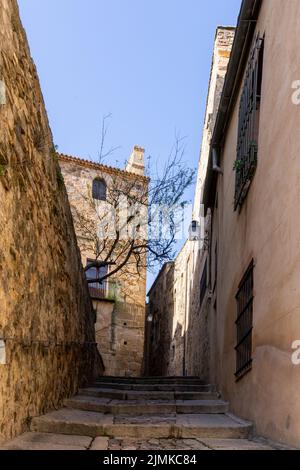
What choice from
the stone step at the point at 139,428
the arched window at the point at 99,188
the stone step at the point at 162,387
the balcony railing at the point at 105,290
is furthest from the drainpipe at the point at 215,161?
the balcony railing at the point at 105,290

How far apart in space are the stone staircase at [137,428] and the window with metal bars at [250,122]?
2.26 m

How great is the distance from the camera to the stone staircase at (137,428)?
143 inches

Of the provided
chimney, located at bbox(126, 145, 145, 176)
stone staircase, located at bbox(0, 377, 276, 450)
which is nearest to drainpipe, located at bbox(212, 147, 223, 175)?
stone staircase, located at bbox(0, 377, 276, 450)

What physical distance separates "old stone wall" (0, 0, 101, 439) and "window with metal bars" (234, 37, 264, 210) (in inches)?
72.8

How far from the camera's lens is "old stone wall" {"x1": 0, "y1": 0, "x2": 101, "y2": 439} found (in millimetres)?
3088

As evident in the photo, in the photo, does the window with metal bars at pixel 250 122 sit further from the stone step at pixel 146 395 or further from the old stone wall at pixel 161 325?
the old stone wall at pixel 161 325

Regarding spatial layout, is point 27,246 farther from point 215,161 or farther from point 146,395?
point 215,161

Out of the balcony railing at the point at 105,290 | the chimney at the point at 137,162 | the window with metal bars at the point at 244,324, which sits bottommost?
the window with metal bars at the point at 244,324

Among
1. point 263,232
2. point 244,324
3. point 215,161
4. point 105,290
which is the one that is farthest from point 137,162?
point 263,232

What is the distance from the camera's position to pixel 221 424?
174 inches

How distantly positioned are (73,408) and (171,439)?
5.49 ft

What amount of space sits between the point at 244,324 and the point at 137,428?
1527 mm

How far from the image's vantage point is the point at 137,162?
68.6 feet
